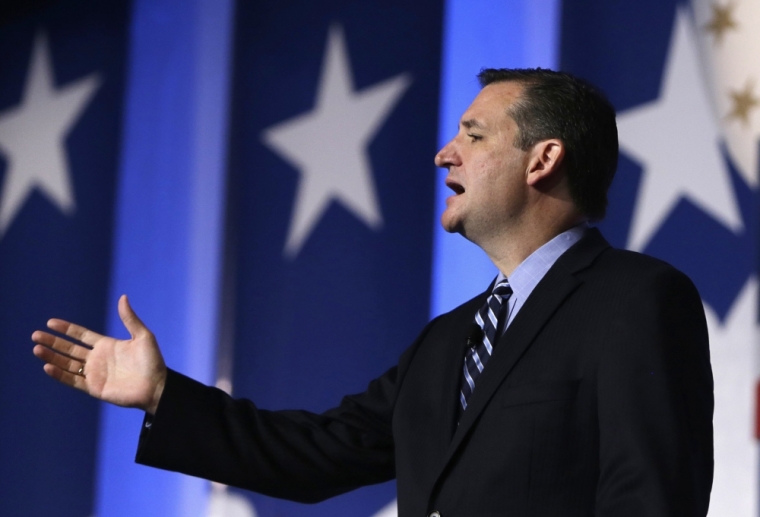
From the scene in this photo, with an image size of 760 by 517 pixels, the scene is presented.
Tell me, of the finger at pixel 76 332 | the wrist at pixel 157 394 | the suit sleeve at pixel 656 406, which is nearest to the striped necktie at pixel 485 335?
the suit sleeve at pixel 656 406

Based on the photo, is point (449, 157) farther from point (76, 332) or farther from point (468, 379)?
point (76, 332)

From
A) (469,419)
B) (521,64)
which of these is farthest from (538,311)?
(521,64)

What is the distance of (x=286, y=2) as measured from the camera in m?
2.72

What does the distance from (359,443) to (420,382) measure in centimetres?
18

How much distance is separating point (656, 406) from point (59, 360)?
36.4 inches

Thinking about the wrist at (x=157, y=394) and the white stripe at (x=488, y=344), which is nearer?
the white stripe at (x=488, y=344)

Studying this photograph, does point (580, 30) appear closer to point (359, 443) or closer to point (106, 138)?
point (359, 443)

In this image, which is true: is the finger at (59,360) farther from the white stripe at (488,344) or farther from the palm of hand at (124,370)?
the white stripe at (488,344)

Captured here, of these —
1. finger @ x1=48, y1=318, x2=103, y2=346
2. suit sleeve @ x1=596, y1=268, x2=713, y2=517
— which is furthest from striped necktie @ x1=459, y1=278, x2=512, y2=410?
finger @ x1=48, y1=318, x2=103, y2=346

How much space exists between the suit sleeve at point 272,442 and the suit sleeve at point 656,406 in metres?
0.48

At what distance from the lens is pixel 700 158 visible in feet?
6.75

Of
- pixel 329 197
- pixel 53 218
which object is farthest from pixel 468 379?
pixel 53 218

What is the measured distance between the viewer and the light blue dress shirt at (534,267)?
1.40m

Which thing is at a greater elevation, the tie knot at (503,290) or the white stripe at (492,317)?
the tie knot at (503,290)
